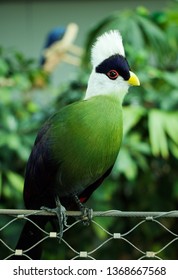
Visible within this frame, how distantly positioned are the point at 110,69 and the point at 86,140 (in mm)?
244

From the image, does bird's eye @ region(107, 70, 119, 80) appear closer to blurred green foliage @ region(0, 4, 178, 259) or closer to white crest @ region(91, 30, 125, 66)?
white crest @ region(91, 30, 125, 66)

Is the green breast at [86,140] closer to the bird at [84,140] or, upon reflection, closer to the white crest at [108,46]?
the bird at [84,140]

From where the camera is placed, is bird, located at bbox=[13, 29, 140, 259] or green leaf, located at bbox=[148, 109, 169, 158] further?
green leaf, located at bbox=[148, 109, 169, 158]

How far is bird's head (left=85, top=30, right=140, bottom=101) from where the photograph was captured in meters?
Result: 1.92

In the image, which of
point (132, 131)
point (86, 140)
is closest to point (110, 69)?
point (86, 140)

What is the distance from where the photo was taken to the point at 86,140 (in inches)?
73.0

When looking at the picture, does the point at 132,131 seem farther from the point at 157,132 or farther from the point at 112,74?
the point at 112,74

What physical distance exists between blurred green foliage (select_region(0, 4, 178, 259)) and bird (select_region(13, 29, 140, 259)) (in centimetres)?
107

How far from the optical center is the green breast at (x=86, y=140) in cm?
186

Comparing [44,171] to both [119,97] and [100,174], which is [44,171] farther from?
[119,97]

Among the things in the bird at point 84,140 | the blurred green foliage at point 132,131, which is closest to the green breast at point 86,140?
the bird at point 84,140

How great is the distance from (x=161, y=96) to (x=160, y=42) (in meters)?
0.43

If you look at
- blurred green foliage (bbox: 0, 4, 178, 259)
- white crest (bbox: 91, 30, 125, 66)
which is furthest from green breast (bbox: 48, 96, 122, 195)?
blurred green foliage (bbox: 0, 4, 178, 259)

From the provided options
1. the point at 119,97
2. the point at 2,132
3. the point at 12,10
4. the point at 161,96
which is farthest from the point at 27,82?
the point at 12,10
